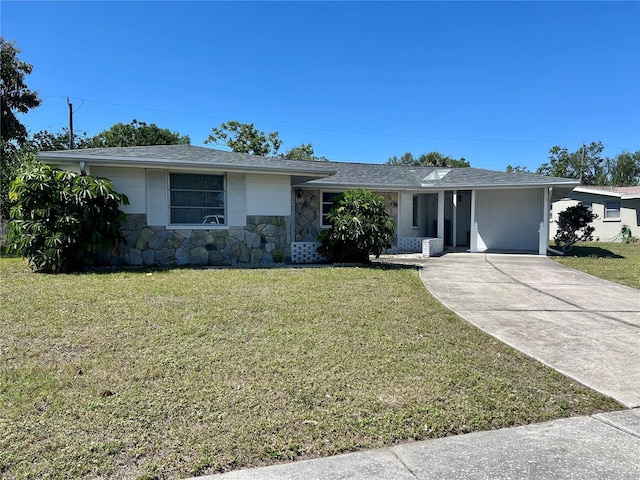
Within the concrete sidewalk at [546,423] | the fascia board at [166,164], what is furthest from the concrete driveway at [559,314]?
the fascia board at [166,164]

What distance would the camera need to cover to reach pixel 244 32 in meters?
15.3

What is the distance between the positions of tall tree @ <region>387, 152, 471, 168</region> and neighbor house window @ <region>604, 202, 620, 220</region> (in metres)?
13.7

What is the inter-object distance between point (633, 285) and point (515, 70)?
11.8 m

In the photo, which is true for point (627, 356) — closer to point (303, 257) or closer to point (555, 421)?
point (555, 421)

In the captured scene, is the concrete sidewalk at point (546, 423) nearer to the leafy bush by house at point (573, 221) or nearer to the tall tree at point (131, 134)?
the leafy bush by house at point (573, 221)

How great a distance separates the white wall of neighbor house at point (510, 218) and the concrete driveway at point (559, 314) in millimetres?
5355

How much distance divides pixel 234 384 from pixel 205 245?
7.65 m

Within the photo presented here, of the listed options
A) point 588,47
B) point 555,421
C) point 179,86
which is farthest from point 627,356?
point 179,86

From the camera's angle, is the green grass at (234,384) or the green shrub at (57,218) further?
the green shrub at (57,218)

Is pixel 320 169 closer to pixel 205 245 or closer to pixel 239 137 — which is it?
pixel 205 245

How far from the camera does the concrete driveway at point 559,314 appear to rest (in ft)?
13.7

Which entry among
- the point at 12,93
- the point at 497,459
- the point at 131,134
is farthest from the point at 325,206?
the point at 131,134

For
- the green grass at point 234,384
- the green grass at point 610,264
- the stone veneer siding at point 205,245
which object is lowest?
the green grass at point 234,384

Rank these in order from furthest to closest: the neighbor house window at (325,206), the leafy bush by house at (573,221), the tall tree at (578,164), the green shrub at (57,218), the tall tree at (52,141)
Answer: the tall tree at (578,164)
the tall tree at (52,141)
the leafy bush by house at (573,221)
the neighbor house window at (325,206)
the green shrub at (57,218)
